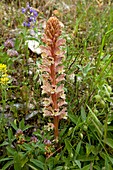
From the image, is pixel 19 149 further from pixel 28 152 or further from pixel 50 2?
pixel 50 2

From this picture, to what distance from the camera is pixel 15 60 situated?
2.75m

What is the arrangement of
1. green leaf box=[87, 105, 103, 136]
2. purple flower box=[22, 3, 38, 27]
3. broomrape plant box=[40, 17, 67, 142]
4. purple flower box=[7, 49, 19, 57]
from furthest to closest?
1. purple flower box=[22, 3, 38, 27]
2. purple flower box=[7, 49, 19, 57]
3. green leaf box=[87, 105, 103, 136]
4. broomrape plant box=[40, 17, 67, 142]

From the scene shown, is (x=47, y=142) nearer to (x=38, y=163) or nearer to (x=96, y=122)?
(x=38, y=163)

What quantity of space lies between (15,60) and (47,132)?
0.95 metres

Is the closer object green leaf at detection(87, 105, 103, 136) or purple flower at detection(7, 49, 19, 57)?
green leaf at detection(87, 105, 103, 136)

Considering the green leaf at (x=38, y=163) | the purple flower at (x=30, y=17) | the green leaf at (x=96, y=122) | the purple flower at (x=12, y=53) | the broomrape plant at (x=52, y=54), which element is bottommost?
the green leaf at (x=38, y=163)

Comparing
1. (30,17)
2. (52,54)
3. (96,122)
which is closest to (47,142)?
(96,122)

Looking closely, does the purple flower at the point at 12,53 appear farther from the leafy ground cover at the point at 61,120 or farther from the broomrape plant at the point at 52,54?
the broomrape plant at the point at 52,54

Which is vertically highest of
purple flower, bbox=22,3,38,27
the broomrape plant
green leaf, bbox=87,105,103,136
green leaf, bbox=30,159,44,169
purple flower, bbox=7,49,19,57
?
purple flower, bbox=22,3,38,27

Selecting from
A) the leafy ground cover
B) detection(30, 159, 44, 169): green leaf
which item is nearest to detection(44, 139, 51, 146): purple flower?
the leafy ground cover

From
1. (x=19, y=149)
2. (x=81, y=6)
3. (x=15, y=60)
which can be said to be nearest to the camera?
(x=19, y=149)

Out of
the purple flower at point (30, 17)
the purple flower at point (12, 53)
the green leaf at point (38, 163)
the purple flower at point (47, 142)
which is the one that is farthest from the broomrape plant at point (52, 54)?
the purple flower at point (30, 17)

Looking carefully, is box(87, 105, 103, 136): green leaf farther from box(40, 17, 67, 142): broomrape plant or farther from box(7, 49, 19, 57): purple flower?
box(7, 49, 19, 57): purple flower

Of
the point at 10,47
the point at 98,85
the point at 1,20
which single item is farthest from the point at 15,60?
the point at 98,85
